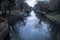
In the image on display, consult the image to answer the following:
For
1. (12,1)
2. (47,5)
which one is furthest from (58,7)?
(12,1)

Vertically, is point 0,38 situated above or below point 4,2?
below

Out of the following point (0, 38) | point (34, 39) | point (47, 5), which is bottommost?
point (34, 39)

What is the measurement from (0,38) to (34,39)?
11.4ft

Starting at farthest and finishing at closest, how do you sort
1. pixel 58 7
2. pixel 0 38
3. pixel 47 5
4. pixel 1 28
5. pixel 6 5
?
pixel 47 5 → pixel 58 7 → pixel 6 5 → pixel 1 28 → pixel 0 38

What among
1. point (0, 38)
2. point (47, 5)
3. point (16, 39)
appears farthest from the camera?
point (47, 5)

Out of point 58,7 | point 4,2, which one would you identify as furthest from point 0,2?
point 58,7

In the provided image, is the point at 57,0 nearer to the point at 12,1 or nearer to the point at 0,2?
the point at 12,1

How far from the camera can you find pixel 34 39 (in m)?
9.81

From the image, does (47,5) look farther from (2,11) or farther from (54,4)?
(2,11)

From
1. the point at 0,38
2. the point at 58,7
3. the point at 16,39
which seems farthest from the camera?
the point at 58,7

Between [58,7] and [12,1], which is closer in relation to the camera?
[12,1]

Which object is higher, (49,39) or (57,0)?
(57,0)

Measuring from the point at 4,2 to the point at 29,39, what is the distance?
7.84m

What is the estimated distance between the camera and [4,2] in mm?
16578
